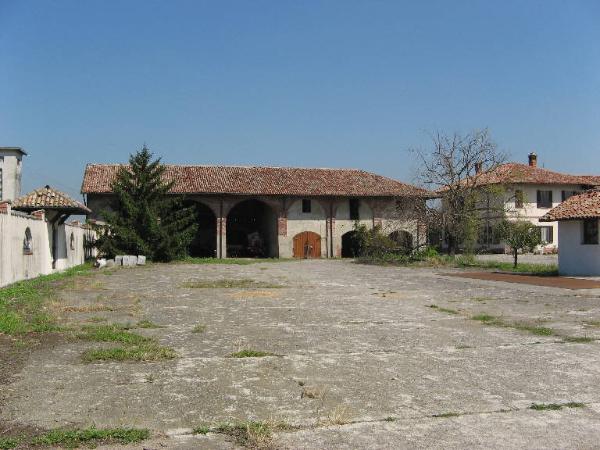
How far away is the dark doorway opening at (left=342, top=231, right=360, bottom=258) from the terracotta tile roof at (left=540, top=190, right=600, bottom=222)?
1826 centimetres

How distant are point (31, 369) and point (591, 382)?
6087 mm

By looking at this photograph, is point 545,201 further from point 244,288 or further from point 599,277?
point 244,288

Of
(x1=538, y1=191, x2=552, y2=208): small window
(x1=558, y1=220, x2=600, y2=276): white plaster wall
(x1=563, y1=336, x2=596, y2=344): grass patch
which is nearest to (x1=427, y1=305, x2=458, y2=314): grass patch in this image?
(x1=563, y1=336, x2=596, y2=344): grass patch

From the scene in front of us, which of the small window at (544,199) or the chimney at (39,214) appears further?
the small window at (544,199)

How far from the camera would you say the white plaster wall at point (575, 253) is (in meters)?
22.1

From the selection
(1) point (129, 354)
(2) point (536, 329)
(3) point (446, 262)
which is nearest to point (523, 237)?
(3) point (446, 262)

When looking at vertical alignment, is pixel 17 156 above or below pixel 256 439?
above

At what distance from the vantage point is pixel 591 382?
6184mm

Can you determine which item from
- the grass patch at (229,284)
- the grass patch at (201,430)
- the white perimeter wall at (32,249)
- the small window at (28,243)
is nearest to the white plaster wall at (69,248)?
the white perimeter wall at (32,249)

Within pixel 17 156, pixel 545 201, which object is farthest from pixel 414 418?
pixel 545 201

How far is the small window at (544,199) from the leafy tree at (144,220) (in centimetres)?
2760

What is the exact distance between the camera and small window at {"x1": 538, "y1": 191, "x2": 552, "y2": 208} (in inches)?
1813

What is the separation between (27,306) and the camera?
12.1 m

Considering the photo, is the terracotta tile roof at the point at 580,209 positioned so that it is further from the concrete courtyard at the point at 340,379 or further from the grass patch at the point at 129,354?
the grass patch at the point at 129,354
